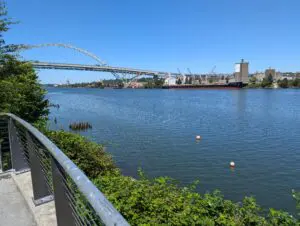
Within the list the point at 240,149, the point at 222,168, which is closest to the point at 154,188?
the point at 222,168

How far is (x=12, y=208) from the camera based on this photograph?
3262 millimetres

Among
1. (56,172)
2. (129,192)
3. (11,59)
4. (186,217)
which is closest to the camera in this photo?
(56,172)

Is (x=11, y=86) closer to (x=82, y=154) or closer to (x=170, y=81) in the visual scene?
(x=82, y=154)

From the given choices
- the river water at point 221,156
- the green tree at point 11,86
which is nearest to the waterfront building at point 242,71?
the river water at point 221,156

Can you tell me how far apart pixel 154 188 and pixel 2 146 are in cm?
290

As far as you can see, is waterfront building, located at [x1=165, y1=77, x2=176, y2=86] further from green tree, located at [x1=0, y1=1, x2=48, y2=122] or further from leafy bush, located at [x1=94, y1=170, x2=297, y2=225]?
leafy bush, located at [x1=94, y1=170, x2=297, y2=225]

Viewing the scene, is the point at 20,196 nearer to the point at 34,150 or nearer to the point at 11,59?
the point at 34,150

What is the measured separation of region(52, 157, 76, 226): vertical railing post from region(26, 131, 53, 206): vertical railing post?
52.2 inches

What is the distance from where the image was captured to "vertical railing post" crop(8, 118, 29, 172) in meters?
4.23

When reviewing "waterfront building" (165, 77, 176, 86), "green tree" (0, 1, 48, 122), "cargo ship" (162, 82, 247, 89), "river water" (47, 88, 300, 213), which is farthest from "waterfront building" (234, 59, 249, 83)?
"green tree" (0, 1, 48, 122)

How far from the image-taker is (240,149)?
17.9 m

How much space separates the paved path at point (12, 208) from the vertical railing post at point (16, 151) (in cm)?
35

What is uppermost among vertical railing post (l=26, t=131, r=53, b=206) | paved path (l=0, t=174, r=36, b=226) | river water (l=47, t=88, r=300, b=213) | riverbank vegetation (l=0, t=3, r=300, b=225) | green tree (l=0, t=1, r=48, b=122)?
green tree (l=0, t=1, r=48, b=122)

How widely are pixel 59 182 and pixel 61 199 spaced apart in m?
0.15
